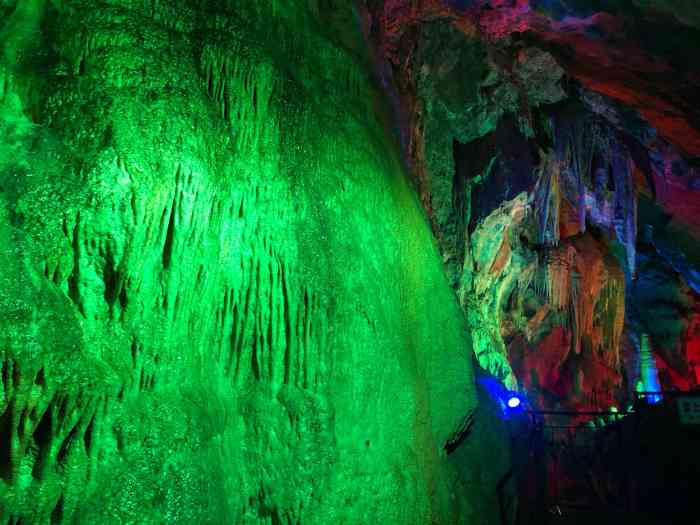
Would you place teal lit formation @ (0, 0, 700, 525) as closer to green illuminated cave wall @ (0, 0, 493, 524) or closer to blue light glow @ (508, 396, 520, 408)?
green illuminated cave wall @ (0, 0, 493, 524)

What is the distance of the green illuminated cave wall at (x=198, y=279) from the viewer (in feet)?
8.35

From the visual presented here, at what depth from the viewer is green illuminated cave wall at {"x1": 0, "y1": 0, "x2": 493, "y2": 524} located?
254cm

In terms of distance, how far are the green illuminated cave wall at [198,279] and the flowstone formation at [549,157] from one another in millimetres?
2263

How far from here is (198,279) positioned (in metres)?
3.15

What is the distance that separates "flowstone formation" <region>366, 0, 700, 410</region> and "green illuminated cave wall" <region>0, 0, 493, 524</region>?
7.42 ft

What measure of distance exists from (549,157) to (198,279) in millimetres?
7536

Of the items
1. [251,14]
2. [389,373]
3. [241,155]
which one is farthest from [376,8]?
[389,373]

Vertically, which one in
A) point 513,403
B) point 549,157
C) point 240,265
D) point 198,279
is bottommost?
point 513,403

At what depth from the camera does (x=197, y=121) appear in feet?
10.6

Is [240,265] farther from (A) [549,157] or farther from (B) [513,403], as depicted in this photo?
(A) [549,157]

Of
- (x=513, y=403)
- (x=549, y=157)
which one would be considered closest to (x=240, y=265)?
(x=513, y=403)

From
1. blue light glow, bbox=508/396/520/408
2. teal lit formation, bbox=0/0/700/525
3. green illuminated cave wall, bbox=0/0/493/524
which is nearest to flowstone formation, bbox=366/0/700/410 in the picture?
teal lit formation, bbox=0/0/700/525

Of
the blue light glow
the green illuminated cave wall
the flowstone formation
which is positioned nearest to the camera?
the green illuminated cave wall

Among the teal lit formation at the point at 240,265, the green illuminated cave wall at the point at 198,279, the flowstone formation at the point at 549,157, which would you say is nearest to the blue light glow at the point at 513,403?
the flowstone formation at the point at 549,157
